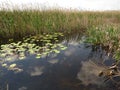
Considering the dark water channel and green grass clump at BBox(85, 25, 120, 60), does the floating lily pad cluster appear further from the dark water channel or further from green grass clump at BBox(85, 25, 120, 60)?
green grass clump at BBox(85, 25, 120, 60)

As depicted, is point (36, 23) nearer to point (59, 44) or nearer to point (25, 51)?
point (59, 44)

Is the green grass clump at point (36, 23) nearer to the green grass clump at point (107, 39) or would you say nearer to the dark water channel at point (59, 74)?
the green grass clump at point (107, 39)

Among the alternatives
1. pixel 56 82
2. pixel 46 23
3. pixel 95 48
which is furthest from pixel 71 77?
pixel 46 23

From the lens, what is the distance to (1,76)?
484 centimetres

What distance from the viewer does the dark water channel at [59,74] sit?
4.21 meters

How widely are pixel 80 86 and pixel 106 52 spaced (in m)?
2.40

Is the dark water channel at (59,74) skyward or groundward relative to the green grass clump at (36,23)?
groundward

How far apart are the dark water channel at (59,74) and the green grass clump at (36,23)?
3141 mm

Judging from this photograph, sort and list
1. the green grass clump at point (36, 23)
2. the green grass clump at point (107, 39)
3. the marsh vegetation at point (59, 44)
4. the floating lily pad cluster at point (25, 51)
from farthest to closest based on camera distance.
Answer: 1. the green grass clump at point (36, 23)
2. the green grass clump at point (107, 39)
3. the floating lily pad cluster at point (25, 51)
4. the marsh vegetation at point (59, 44)

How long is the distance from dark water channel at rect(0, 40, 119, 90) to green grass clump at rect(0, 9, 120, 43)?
3.14 meters

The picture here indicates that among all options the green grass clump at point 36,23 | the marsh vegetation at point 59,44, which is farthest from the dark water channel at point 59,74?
the green grass clump at point 36,23

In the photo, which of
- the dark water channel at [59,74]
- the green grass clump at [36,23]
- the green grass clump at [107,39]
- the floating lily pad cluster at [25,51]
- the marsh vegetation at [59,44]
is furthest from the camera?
the green grass clump at [36,23]

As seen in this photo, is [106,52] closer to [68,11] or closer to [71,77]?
[71,77]

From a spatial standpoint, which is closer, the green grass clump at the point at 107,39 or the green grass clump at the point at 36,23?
the green grass clump at the point at 107,39
